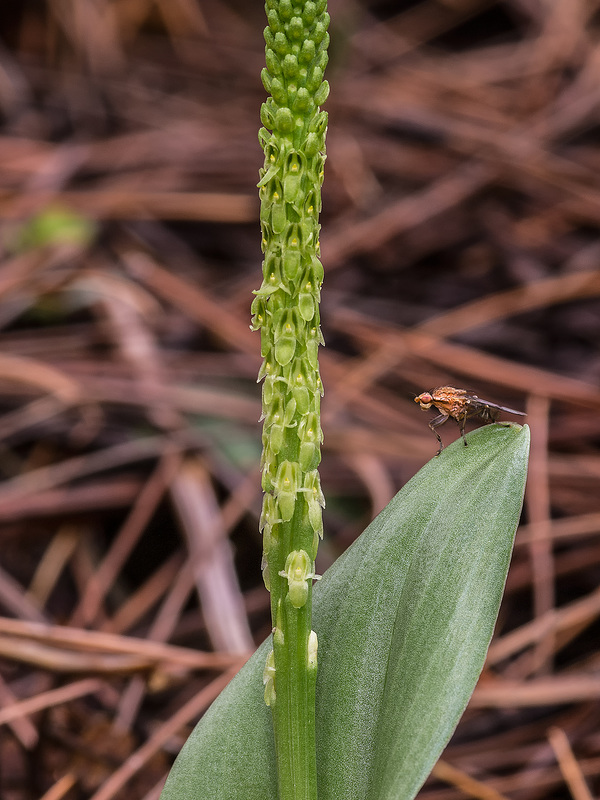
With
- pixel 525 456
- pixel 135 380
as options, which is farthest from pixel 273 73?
pixel 135 380

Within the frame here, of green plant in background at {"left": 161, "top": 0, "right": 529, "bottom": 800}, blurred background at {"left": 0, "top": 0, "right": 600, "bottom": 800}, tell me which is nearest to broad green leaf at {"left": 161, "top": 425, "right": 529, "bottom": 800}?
green plant in background at {"left": 161, "top": 0, "right": 529, "bottom": 800}

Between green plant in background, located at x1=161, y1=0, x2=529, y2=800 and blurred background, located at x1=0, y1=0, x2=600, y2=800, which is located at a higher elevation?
blurred background, located at x1=0, y1=0, x2=600, y2=800

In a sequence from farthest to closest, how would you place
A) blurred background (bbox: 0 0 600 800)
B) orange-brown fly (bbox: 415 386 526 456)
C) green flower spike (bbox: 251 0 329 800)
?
1. blurred background (bbox: 0 0 600 800)
2. orange-brown fly (bbox: 415 386 526 456)
3. green flower spike (bbox: 251 0 329 800)

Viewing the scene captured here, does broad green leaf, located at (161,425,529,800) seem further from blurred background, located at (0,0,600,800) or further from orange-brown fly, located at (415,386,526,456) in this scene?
blurred background, located at (0,0,600,800)

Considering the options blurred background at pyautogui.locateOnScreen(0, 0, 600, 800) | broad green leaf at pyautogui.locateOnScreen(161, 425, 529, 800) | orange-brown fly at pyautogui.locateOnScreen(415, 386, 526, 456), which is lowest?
broad green leaf at pyautogui.locateOnScreen(161, 425, 529, 800)

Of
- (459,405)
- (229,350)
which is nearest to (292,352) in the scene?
(459,405)

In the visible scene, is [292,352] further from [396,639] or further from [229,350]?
[229,350]

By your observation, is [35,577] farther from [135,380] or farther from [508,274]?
[508,274]
